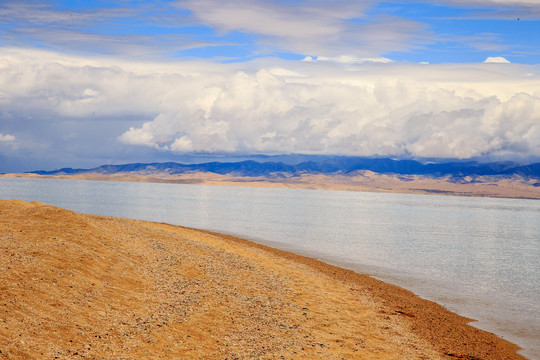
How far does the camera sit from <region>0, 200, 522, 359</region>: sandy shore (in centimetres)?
1656

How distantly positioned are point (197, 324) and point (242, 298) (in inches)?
223

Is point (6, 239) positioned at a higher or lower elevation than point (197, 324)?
higher

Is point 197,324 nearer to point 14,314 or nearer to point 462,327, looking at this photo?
point 14,314

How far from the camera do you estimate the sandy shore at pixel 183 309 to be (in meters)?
16.6

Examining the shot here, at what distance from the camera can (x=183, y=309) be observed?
2155 centimetres

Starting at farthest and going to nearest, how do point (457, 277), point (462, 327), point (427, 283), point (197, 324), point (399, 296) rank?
point (457, 277)
point (427, 283)
point (399, 296)
point (462, 327)
point (197, 324)

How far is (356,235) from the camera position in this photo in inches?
2975

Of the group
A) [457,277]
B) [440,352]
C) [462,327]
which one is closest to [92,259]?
[440,352]

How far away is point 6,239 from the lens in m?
27.4

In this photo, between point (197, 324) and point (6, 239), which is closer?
point (197, 324)

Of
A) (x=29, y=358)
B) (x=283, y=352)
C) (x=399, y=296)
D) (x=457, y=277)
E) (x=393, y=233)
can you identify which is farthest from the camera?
(x=393, y=233)

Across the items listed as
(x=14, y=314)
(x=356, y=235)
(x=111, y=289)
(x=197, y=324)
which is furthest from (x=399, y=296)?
(x=356, y=235)

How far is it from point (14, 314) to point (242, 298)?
1172 centimetres

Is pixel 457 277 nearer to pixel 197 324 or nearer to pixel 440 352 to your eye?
pixel 440 352
